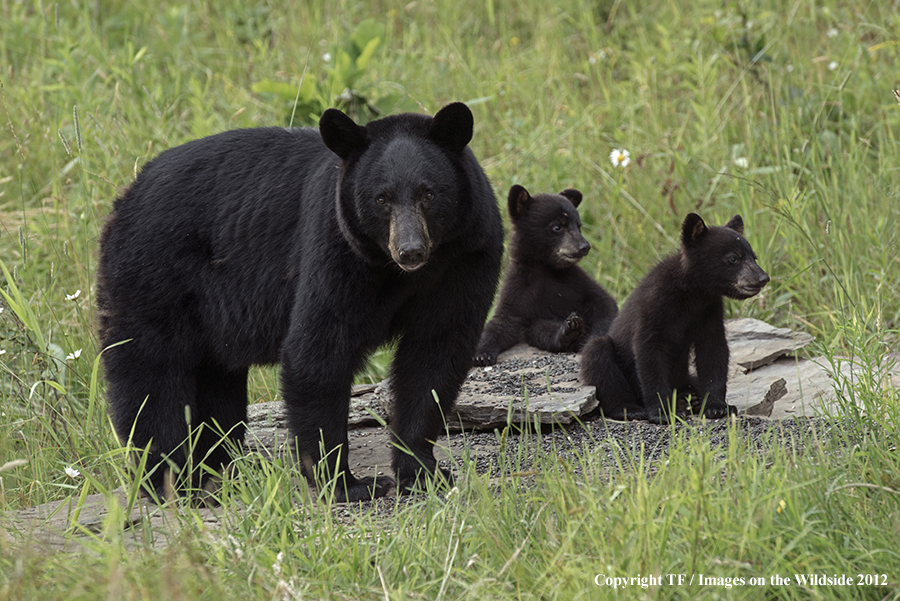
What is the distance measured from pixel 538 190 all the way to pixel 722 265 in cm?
255

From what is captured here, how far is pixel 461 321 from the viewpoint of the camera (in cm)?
360

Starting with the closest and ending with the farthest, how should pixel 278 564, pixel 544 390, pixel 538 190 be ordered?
pixel 278 564
pixel 544 390
pixel 538 190

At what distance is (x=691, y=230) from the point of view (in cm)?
443

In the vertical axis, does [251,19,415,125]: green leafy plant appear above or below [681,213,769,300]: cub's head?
above

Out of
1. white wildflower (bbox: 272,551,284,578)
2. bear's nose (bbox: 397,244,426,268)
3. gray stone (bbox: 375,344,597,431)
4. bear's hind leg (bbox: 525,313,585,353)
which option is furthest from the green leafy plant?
white wildflower (bbox: 272,551,284,578)

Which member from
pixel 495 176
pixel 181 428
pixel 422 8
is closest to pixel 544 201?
pixel 495 176

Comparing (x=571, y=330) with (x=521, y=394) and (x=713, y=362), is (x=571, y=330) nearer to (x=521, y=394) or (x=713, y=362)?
(x=521, y=394)

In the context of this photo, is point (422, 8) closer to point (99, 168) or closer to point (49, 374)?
point (99, 168)

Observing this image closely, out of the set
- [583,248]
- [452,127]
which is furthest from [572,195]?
[452,127]

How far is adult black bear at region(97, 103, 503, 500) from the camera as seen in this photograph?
3.43 metres

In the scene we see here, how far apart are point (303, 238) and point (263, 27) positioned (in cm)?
603

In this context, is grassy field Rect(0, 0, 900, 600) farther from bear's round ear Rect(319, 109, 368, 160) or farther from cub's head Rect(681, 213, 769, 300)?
bear's round ear Rect(319, 109, 368, 160)

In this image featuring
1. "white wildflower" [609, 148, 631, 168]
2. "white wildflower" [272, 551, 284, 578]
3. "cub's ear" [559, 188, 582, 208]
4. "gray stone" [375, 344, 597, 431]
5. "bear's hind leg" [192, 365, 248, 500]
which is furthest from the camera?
"white wildflower" [609, 148, 631, 168]

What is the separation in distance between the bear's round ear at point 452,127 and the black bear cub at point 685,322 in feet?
4.52
